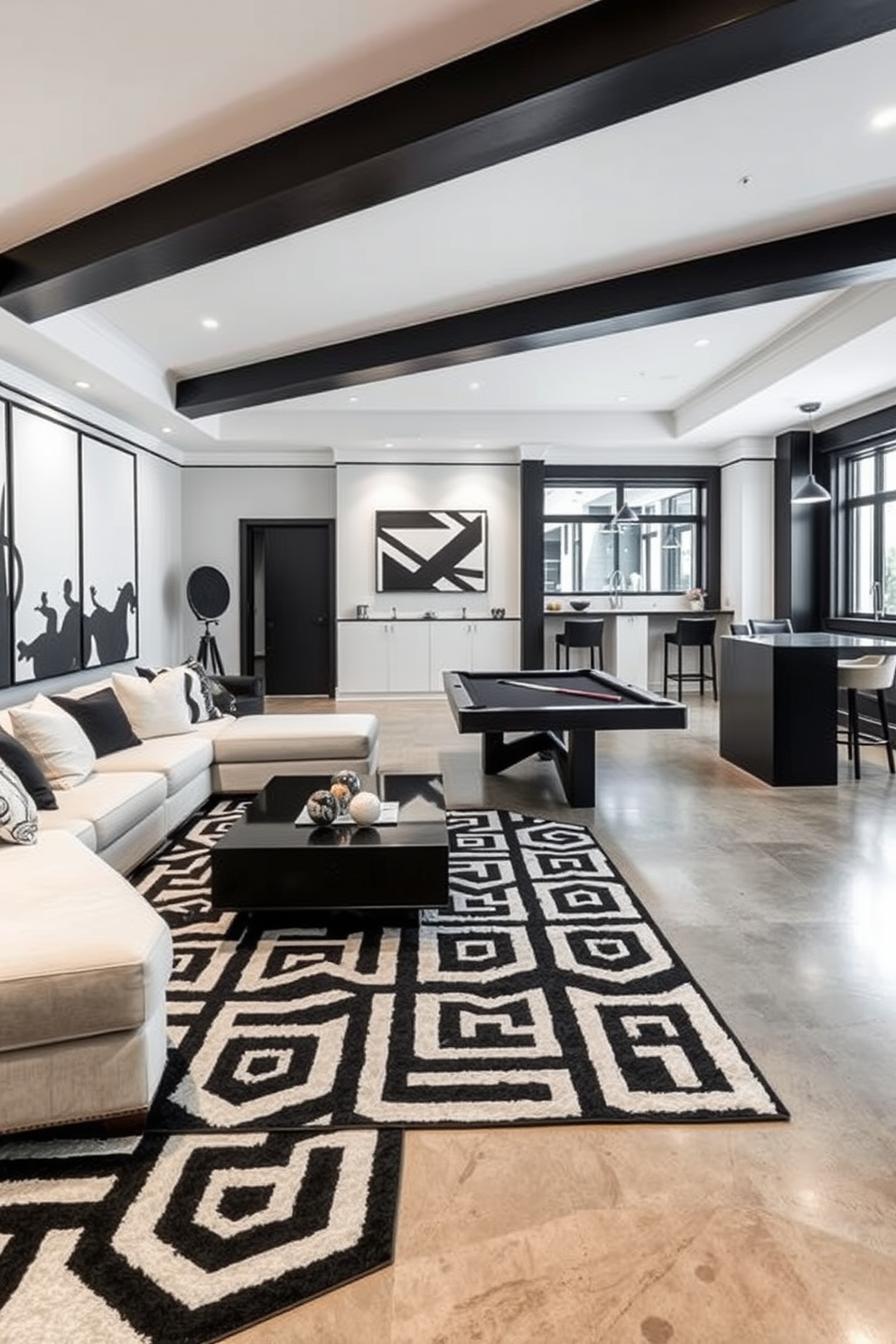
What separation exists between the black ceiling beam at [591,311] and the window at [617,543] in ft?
15.3

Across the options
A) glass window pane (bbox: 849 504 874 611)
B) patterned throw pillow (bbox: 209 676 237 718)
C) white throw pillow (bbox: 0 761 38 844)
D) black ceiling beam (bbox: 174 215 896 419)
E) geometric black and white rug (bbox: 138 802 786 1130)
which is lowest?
geometric black and white rug (bbox: 138 802 786 1130)

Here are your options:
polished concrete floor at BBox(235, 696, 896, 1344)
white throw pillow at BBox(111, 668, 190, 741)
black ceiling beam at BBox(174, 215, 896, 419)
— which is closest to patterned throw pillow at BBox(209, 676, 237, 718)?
white throw pillow at BBox(111, 668, 190, 741)

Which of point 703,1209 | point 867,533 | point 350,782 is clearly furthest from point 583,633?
point 703,1209

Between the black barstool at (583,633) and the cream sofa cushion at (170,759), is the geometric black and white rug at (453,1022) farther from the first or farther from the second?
the black barstool at (583,633)

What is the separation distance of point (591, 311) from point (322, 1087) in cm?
456

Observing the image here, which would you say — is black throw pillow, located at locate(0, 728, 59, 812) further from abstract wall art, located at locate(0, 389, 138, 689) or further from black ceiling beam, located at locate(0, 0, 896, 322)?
black ceiling beam, located at locate(0, 0, 896, 322)

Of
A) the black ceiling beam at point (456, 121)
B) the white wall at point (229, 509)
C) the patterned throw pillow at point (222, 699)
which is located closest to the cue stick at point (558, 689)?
the patterned throw pillow at point (222, 699)

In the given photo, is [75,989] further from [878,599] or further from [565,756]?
[878,599]

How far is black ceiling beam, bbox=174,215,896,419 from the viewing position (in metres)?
4.41

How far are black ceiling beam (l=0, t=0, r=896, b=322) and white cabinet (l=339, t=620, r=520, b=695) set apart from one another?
5.89 meters

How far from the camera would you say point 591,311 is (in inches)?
201

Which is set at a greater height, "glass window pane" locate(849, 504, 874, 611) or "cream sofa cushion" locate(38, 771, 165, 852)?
"glass window pane" locate(849, 504, 874, 611)

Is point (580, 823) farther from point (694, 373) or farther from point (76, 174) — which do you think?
point (694, 373)

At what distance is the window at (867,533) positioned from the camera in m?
7.73
